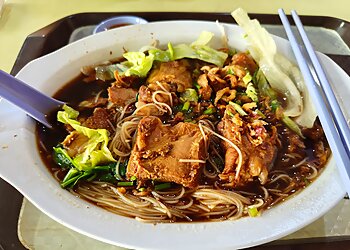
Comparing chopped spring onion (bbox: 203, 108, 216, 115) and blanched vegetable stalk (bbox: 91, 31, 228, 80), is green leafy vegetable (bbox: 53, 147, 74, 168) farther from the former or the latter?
chopped spring onion (bbox: 203, 108, 216, 115)

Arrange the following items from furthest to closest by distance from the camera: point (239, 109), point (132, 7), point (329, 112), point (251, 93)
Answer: point (132, 7)
point (251, 93)
point (239, 109)
point (329, 112)

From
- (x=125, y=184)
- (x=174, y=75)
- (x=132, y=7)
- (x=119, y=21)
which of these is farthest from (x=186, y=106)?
(x=132, y=7)

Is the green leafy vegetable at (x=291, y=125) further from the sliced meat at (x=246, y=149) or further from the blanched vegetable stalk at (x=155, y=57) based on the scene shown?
the blanched vegetable stalk at (x=155, y=57)

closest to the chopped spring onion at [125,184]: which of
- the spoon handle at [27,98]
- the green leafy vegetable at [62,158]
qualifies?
the green leafy vegetable at [62,158]

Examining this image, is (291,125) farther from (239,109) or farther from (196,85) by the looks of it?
(196,85)

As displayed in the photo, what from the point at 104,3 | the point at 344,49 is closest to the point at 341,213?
the point at 344,49

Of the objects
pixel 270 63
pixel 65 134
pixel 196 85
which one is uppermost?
pixel 270 63

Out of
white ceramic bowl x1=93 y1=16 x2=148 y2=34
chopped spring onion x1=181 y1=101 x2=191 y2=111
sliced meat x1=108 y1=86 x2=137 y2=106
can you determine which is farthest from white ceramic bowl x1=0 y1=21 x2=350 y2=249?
white ceramic bowl x1=93 y1=16 x2=148 y2=34

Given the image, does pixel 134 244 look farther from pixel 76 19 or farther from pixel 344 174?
pixel 76 19

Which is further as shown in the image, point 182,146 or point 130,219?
point 182,146

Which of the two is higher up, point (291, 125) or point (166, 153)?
point (291, 125)
